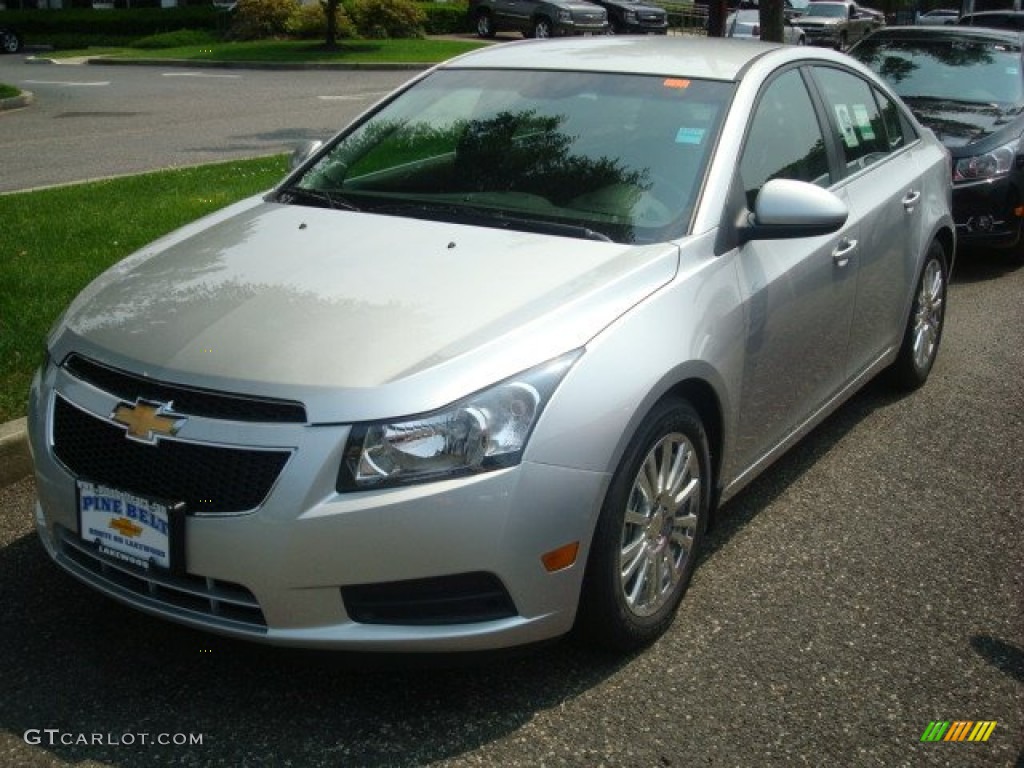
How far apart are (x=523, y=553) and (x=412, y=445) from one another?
15.1 inches

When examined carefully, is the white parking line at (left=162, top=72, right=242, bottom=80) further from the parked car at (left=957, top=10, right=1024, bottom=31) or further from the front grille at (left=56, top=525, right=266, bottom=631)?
the front grille at (left=56, top=525, right=266, bottom=631)

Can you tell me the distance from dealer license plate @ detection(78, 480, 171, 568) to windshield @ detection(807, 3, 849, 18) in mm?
36431

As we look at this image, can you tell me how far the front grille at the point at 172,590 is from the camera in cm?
325

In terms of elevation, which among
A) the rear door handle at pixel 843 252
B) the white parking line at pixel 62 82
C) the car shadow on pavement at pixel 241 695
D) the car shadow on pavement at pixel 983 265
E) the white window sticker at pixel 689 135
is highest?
the white window sticker at pixel 689 135

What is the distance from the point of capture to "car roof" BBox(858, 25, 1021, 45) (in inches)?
406

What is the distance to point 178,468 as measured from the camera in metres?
3.23

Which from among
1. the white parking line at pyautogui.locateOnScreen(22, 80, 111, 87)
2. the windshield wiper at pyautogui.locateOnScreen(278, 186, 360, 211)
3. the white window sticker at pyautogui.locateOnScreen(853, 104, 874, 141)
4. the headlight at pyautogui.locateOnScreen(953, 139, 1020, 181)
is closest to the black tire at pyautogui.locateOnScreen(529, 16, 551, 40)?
the white parking line at pyautogui.locateOnScreen(22, 80, 111, 87)

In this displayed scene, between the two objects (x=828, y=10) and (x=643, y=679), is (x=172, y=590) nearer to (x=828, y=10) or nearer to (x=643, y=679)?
(x=643, y=679)

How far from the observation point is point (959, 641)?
154 inches

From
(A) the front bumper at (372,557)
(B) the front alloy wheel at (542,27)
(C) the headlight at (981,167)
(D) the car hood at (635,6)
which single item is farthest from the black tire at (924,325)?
(D) the car hood at (635,6)

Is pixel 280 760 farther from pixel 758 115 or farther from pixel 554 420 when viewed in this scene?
pixel 758 115

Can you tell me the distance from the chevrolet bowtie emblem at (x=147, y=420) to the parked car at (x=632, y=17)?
32.5 m

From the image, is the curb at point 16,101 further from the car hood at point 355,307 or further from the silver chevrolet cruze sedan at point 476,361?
the car hood at point 355,307

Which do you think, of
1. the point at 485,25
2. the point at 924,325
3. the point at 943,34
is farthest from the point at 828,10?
the point at 924,325
